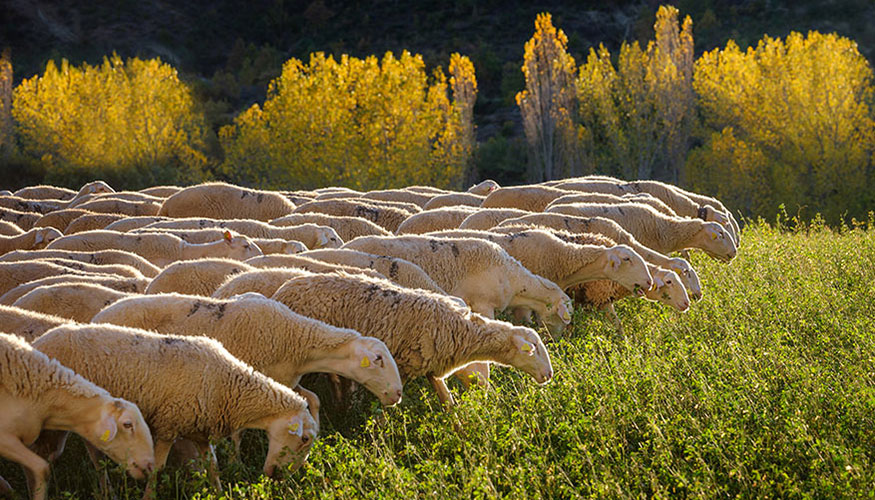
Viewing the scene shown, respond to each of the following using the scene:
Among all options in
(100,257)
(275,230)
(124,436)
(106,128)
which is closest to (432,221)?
(275,230)

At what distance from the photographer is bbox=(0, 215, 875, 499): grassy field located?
461cm

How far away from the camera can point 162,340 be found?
5.21 metres

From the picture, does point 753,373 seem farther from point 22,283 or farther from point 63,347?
point 22,283

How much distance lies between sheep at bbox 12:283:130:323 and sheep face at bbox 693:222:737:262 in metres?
7.70

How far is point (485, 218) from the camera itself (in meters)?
10.6

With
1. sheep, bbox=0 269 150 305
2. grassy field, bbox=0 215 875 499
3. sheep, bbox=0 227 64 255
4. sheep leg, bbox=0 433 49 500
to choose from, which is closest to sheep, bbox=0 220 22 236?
sheep, bbox=0 227 64 255

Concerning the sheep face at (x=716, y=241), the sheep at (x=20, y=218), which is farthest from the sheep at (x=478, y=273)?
the sheep at (x=20, y=218)

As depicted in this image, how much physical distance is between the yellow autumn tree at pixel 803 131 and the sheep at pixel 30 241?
2226cm

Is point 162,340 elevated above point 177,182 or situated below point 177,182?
above

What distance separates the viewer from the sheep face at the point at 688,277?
942cm

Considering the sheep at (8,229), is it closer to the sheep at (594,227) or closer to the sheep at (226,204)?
the sheep at (226,204)

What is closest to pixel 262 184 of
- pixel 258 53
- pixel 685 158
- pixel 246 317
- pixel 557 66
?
pixel 557 66

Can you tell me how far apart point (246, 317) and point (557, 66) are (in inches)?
1201

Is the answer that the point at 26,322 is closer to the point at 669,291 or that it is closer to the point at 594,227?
the point at 669,291
